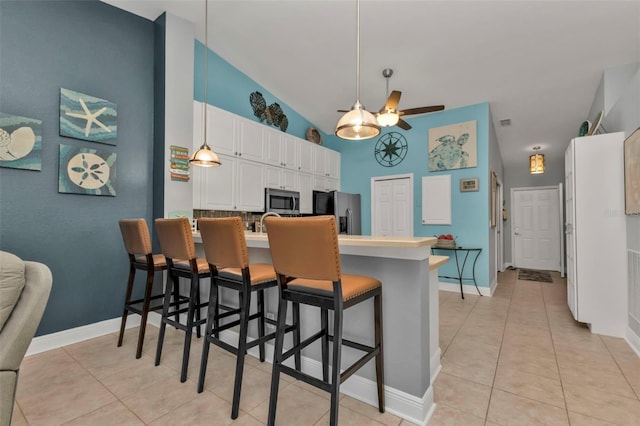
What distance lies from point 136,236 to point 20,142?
1.18m

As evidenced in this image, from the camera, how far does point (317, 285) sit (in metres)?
1.42

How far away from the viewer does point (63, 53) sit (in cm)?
256

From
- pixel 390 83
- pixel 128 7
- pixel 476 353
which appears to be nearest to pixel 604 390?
pixel 476 353

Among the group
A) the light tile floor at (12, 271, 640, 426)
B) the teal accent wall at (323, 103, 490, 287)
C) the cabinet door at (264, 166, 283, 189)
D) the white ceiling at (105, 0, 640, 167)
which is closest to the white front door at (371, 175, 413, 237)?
the teal accent wall at (323, 103, 490, 287)

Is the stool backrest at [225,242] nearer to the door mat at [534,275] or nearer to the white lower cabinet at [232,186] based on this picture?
the white lower cabinet at [232,186]

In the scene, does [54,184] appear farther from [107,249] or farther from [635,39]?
[635,39]

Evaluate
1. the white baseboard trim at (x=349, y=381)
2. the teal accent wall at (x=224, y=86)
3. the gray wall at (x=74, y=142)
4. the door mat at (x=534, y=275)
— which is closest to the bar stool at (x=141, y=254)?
the white baseboard trim at (x=349, y=381)

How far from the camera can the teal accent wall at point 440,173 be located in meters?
4.34

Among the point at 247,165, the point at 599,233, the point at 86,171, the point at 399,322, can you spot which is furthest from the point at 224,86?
the point at 599,233

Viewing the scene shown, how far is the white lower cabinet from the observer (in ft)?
11.4

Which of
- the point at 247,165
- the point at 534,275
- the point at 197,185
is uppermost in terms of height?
the point at 247,165

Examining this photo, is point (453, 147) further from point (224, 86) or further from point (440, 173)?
point (224, 86)

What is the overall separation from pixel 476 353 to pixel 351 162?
4.01m

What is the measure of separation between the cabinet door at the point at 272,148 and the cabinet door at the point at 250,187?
0.61 feet
